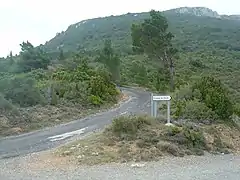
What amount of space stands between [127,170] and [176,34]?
352 feet

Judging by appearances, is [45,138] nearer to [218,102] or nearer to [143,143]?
[143,143]

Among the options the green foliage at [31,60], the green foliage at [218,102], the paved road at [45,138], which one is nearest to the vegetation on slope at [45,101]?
the paved road at [45,138]

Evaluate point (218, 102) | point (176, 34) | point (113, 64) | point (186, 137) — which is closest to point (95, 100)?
point (218, 102)

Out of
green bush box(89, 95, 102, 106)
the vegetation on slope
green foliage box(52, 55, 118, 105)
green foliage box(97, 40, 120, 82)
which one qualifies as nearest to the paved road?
the vegetation on slope

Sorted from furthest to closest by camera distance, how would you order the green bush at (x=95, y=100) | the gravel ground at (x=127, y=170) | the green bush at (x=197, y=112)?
the green bush at (x=95, y=100)
the green bush at (x=197, y=112)
the gravel ground at (x=127, y=170)

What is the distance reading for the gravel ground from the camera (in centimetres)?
1207

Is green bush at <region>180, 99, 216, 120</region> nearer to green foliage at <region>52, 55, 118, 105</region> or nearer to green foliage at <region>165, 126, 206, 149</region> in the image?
green foliage at <region>165, 126, 206, 149</region>

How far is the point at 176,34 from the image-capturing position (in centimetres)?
11812

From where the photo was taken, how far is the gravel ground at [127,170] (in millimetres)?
12070

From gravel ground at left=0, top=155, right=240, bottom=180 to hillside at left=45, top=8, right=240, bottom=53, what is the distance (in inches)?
3055

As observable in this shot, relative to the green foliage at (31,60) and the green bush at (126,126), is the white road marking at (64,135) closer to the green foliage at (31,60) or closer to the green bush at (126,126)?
the green bush at (126,126)

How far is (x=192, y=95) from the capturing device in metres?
22.0

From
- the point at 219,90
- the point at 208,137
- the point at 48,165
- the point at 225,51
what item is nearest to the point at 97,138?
the point at 48,165

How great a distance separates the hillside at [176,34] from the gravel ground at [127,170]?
77599 mm
